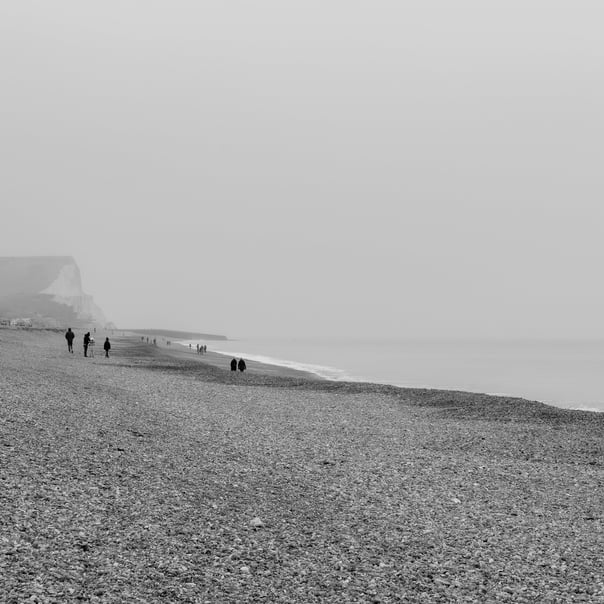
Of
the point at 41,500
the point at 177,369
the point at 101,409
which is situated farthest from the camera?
the point at 177,369

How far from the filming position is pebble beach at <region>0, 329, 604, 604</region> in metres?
7.88

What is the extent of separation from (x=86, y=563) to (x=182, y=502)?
318 centimetres

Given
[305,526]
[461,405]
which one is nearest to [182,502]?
[305,526]

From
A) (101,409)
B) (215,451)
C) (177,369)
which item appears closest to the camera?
(215,451)

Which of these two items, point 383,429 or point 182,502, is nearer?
point 182,502

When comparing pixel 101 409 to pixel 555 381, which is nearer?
pixel 101 409

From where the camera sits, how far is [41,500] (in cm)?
993

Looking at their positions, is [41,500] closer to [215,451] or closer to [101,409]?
[215,451]

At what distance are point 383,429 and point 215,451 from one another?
25.7ft

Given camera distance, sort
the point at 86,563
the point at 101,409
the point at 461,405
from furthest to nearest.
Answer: the point at 461,405 < the point at 101,409 < the point at 86,563

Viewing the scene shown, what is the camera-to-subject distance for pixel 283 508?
→ 37.0 feet

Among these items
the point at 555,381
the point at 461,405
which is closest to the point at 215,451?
the point at 461,405

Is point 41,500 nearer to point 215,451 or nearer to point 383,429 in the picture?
point 215,451

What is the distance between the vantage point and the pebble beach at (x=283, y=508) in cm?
788
